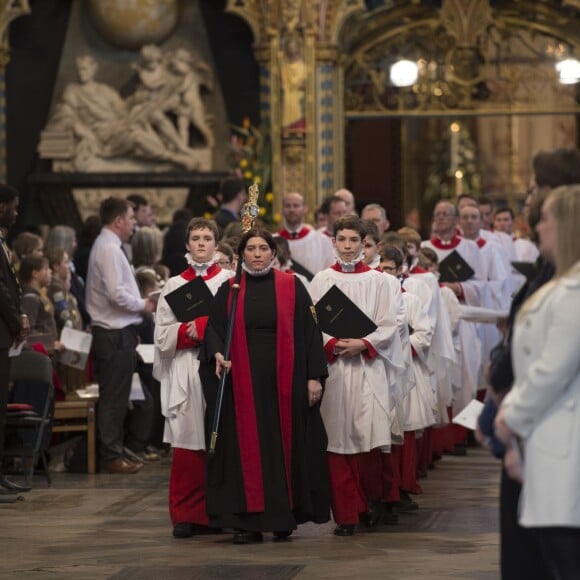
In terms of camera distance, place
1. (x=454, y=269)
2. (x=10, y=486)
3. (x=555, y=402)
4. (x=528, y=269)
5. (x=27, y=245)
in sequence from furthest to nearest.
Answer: (x=454, y=269)
(x=27, y=245)
(x=10, y=486)
(x=528, y=269)
(x=555, y=402)

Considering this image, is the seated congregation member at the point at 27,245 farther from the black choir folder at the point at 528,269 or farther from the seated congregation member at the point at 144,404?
the black choir folder at the point at 528,269

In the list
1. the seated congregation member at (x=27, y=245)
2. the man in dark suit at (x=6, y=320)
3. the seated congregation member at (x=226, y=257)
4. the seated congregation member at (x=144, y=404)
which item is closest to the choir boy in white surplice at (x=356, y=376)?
the seated congregation member at (x=226, y=257)

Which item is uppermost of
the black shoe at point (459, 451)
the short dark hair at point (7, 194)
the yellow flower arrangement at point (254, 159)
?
the yellow flower arrangement at point (254, 159)

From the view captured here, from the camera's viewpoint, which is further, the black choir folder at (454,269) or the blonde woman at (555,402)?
the black choir folder at (454,269)

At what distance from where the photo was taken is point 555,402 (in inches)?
199

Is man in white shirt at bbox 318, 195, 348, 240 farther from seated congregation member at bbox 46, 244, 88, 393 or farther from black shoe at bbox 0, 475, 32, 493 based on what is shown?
black shoe at bbox 0, 475, 32, 493

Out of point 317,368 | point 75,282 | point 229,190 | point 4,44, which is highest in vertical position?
point 4,44

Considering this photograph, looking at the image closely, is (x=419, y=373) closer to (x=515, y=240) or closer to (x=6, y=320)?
(x=6, y=320)

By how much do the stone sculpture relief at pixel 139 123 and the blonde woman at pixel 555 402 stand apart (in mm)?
14537

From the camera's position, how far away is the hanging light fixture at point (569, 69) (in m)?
18.8

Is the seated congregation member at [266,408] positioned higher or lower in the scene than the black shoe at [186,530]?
higher

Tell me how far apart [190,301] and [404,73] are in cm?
998

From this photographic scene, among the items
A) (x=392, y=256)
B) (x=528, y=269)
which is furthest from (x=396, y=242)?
(x=528, y=269)

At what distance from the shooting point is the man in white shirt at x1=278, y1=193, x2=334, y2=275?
553 inches
